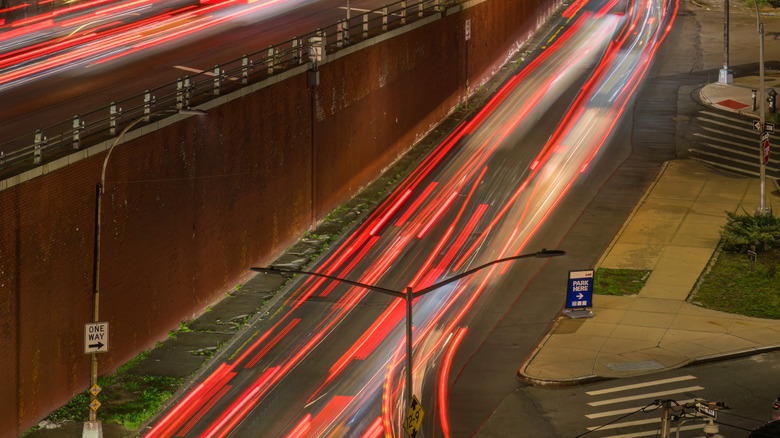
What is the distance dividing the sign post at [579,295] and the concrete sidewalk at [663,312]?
1.18 ft

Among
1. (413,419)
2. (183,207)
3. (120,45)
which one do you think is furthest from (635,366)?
(120,45)

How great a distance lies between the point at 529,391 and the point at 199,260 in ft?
41.3

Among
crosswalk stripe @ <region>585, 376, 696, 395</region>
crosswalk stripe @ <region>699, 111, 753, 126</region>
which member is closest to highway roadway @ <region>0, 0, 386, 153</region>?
crosswalk stripe @ <region>585, 376, 696, 395</region>

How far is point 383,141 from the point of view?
176 ft

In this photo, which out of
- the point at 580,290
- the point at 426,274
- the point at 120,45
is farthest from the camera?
the point at 120,45

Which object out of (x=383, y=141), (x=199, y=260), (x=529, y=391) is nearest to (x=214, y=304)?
(x=199, y=260)

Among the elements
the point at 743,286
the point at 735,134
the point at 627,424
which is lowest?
the point at 743,286

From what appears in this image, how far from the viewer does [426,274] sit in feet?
137

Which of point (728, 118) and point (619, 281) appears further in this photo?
point (728, 118)

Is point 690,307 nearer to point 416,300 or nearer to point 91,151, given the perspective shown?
point 416,300

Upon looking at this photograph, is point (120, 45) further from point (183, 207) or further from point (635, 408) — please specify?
point (635, 408)

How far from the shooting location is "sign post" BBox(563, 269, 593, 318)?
3847 cm

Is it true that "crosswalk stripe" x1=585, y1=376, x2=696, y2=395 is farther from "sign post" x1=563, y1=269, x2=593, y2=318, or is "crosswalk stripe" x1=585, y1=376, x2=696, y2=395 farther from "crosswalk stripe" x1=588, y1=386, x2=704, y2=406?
"sign post" x1=563, y1=269, x2=593, y2=318

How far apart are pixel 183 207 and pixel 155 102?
11.7 ft
